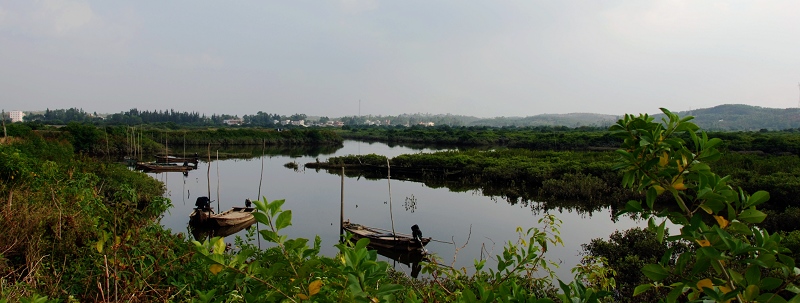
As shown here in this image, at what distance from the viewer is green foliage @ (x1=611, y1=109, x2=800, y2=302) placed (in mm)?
1061

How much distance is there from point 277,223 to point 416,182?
21663 mm

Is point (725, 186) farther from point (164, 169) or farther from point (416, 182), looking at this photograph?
point (164, 169)

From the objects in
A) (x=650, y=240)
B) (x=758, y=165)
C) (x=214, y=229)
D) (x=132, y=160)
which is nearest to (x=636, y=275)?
(x=650, y=240)

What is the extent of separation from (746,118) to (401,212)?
135219 mm

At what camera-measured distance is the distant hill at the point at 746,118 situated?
4195 inches

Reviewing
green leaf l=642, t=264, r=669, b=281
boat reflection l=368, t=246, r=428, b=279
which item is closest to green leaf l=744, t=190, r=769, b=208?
green leaf l=642, t=264, r=669, b=281

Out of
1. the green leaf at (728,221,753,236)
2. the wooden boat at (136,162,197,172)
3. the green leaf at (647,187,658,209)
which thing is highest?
the green leaf at (647,187,658,209)

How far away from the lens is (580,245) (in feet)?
38.2

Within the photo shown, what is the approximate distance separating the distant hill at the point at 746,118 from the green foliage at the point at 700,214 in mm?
115167

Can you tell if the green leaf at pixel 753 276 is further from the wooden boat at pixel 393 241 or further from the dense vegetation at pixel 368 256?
the wooden boat at pixel 393 241

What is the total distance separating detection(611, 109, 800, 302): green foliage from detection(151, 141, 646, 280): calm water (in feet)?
25.4

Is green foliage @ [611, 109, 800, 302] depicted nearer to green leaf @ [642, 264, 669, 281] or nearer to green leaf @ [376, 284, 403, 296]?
green leaf @ [642, 264, 669, 281]

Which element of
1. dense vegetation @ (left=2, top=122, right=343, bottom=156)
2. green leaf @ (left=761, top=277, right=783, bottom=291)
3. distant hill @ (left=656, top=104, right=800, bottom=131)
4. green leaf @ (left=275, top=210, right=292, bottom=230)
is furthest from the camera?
distant hill @ (left=656, top=104, right=800, bottom=131)

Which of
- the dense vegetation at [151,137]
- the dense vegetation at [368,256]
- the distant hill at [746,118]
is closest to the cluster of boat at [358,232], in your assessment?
the dense vegetation at [368,256]
